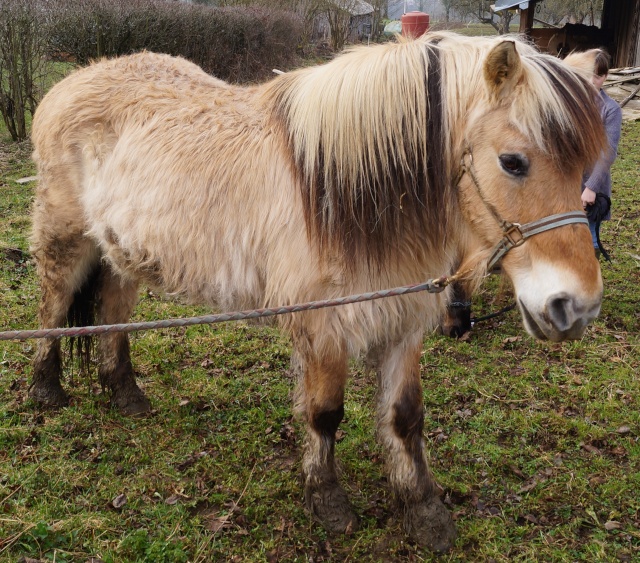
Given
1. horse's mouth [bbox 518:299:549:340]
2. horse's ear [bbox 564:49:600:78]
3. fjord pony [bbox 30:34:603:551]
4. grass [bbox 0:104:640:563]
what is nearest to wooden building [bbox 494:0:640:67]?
grass [bbox 0:104:640:563]

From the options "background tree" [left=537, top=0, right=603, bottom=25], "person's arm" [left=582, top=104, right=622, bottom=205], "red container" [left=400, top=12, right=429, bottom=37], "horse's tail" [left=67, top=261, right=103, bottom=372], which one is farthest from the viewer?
"background tree" [left=537, top=0, right=603, bottom=25]

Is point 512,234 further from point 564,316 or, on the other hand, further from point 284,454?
point 284,454

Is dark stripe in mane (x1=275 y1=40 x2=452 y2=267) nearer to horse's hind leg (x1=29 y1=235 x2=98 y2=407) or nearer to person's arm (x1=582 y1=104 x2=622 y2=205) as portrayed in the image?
horse's hind leg (x1=29 y1=235 x2=98 y2=407)

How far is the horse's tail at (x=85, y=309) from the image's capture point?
3.90 metres

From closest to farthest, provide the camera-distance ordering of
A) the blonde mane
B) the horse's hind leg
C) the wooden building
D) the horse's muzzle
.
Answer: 1. the horse's muzzle
2. the blonde mane
3. the horse's hind leg
4. the wooden building

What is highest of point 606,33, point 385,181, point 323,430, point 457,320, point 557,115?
point 606,33

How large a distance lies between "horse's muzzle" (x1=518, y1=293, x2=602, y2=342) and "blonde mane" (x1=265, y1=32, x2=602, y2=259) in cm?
54

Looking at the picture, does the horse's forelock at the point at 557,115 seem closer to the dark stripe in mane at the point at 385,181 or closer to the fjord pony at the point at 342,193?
the fjord pony at the point at 342,193

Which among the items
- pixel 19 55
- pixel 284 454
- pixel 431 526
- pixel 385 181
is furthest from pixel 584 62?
pixel 19 55

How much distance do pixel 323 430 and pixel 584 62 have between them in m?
2.05

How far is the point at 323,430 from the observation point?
290 cm

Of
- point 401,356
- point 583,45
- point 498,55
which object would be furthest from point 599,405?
point 583,45

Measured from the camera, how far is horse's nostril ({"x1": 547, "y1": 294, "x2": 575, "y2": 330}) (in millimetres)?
1966

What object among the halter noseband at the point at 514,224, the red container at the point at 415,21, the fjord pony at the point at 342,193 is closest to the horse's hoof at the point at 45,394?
the fjord pony at the point at 342,193
